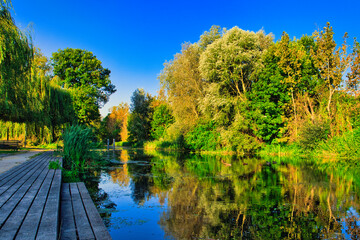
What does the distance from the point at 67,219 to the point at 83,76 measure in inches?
1370

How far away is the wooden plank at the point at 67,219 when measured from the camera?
3.13 meters

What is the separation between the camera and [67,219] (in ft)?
12.3

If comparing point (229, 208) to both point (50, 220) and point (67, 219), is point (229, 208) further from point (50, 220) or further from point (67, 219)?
point (50, 220)

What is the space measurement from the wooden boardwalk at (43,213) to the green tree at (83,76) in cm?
2868

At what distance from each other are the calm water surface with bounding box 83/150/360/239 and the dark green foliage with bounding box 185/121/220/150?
18.5 meters

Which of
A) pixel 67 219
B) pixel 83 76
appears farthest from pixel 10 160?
pixel 83 76

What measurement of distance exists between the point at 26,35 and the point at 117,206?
1169 cm

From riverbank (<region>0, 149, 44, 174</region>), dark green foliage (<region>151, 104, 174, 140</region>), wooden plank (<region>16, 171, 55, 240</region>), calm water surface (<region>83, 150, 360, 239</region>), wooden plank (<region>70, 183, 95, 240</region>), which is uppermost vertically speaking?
dark green foliage (<region>151, 104, 174, 140</region>)

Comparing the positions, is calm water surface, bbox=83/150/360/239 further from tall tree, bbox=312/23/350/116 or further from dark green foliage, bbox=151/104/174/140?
dark green foliage, bbox=151/104/174/140

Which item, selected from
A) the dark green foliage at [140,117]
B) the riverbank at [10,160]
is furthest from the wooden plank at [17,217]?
the dark green foliage at [140,117]

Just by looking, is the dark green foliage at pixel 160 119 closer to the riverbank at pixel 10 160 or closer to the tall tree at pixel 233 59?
the tall tree at pixel 233 59

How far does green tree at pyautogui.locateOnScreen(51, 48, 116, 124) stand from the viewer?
33094 mm

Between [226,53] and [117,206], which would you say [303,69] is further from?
[117,206]

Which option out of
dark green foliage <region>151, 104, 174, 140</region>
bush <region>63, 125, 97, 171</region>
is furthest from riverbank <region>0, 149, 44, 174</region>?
dark green foliage <region>151, 104, 174, 140</region>
